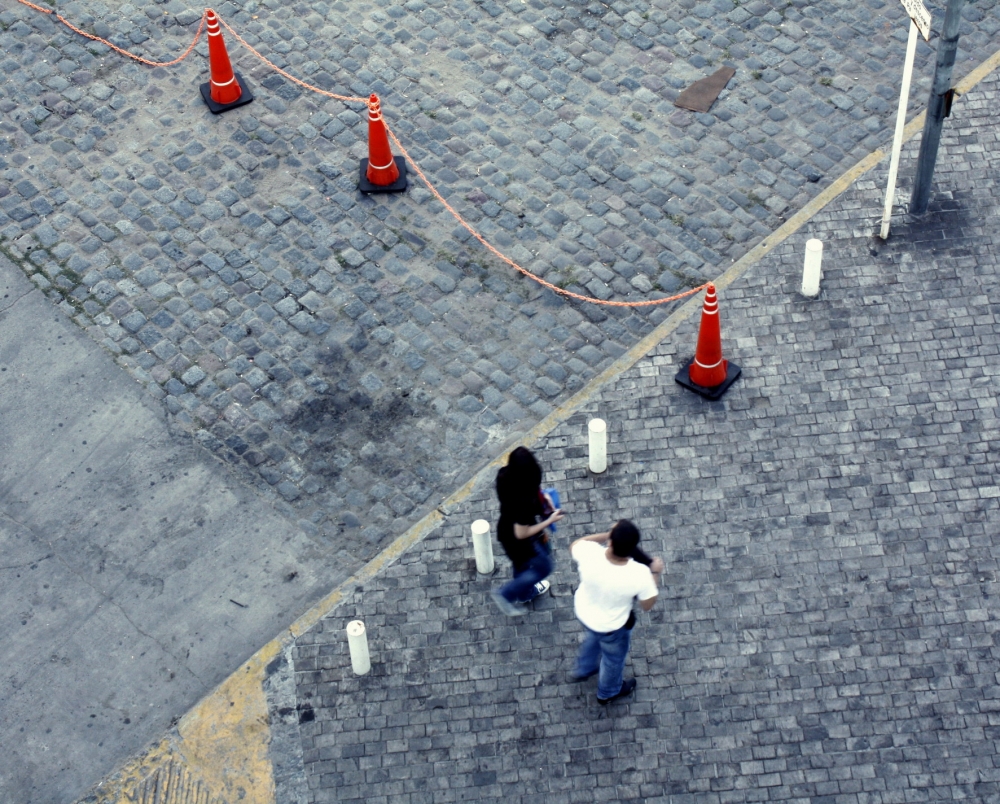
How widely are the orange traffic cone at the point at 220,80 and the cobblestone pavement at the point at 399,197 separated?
136 millimetres

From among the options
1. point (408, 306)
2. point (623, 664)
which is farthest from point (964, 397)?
point (408, 306)

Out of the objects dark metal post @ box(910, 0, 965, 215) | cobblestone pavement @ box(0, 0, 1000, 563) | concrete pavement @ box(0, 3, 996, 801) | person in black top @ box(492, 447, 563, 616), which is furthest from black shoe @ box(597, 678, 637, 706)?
dark metal post @ box(910, 0, 965, 215)

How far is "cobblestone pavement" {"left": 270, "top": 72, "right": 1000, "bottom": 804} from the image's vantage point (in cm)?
862

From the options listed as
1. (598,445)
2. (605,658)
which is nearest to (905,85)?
(598,445)

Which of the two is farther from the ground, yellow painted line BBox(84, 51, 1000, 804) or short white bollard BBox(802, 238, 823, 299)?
short white bollard BBox(802, 238, 823, 299)

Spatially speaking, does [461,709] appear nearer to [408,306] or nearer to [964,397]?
[408,306]

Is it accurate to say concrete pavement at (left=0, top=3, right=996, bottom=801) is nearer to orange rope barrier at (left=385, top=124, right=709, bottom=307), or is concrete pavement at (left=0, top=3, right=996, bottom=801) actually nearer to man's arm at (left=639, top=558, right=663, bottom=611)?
orange rope barrier at (left=385, top=124, right=709, bottom=307)

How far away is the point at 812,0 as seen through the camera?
13.5 m

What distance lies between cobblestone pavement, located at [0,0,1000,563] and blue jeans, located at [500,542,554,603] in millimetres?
1249

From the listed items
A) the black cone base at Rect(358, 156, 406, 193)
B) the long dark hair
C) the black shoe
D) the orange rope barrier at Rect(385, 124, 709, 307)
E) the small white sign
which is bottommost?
the black shoe

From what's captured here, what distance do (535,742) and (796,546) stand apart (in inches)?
90.8

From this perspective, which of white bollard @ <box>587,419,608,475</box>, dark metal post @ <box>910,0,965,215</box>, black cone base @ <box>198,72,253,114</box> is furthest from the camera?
black cone base @ <box>198,72,253,114</box>

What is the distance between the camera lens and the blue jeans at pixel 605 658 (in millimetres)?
8335

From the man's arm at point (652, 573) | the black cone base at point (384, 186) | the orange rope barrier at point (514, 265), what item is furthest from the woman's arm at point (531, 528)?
the black cone base at point (384, 186)
